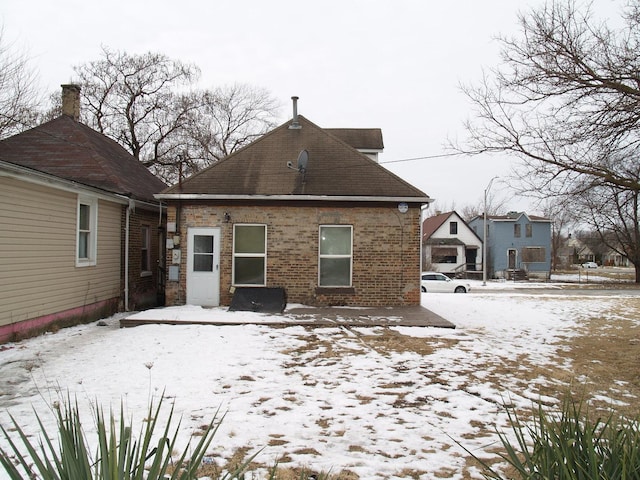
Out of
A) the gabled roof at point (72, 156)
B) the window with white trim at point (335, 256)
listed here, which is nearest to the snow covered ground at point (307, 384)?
the window with white trim at point (335, 256)

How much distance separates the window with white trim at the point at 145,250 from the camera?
14.0 m

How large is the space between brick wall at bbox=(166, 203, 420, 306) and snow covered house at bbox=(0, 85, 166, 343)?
4.91ft

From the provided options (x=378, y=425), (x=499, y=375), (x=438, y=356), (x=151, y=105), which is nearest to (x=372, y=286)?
(x=438, y=356)

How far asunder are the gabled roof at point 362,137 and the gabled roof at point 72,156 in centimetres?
728

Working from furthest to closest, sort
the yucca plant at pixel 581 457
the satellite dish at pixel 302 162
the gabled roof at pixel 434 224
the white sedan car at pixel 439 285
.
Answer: the gabled roof at pixel 434 224 < the white sedan car at pixel 439 285 < the satellite dish at pixel 302 162 < the yucca plant at pixel 581 457

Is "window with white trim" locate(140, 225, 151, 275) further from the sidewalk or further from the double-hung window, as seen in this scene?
the double-hung window

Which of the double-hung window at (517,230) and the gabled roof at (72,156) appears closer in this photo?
the gabled roof at (72,156)

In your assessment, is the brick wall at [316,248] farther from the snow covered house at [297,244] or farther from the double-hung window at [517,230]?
the double-hung window at [517,230]

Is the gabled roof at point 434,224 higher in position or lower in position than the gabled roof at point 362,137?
lower

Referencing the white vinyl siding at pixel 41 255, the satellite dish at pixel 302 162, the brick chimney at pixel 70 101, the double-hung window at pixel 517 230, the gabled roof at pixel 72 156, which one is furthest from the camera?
the double-hung window at pixel 517 230

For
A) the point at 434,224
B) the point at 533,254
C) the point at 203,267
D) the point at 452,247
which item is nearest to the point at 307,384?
the point at 203,267

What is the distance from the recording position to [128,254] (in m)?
12.7

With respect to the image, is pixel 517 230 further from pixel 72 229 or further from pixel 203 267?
pixel 72 229

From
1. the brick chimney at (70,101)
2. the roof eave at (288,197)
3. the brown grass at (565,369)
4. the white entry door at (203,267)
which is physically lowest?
the brown grass at (565,369)
